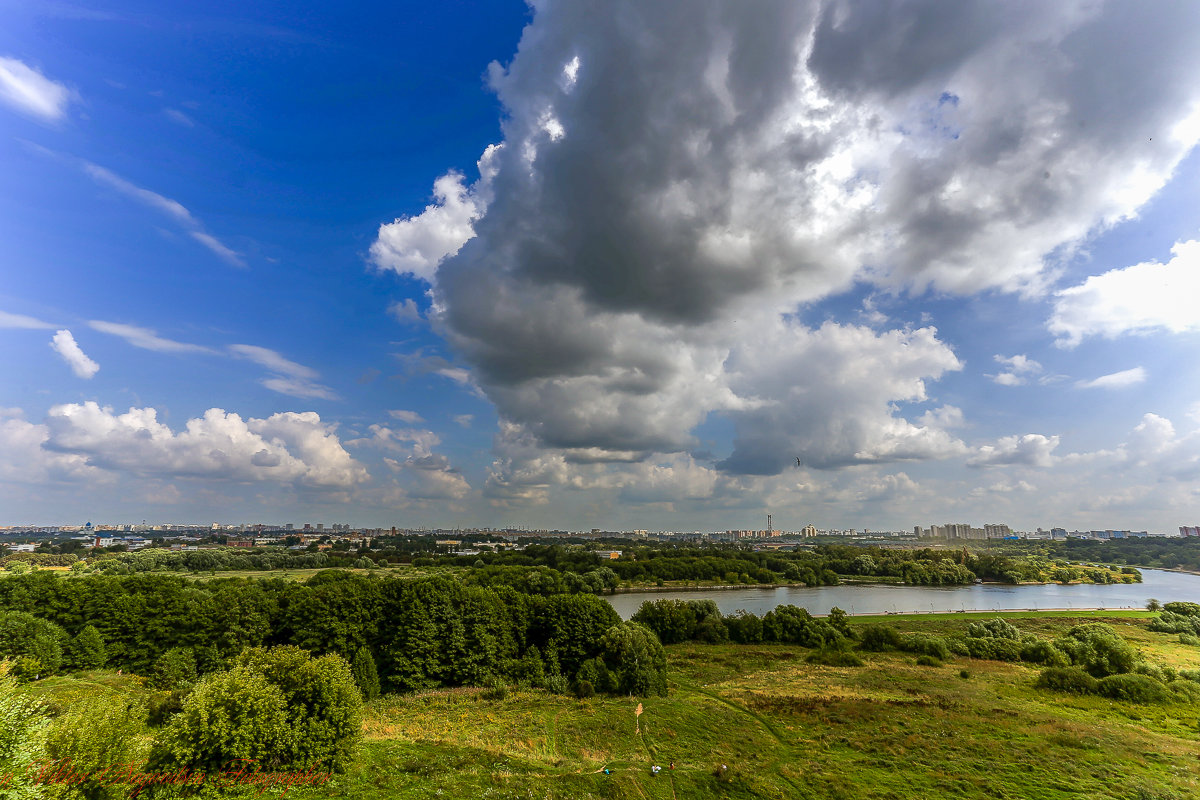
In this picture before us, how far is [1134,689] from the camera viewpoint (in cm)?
4356

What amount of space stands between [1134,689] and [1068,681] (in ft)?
14.4

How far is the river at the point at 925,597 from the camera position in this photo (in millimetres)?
111062

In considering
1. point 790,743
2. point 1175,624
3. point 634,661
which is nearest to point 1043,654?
point 1175,624

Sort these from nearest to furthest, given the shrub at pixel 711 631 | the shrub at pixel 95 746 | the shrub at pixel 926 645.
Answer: the shrub at pixel 95 746 < the shrub at pixel 926 645 < the shrub at pixel 711 631

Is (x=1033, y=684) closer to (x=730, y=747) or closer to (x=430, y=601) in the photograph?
(x=730, y=747)

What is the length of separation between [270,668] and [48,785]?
10.2 m

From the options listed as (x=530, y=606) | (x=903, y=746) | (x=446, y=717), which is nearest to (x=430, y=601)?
(x=530, y=606)

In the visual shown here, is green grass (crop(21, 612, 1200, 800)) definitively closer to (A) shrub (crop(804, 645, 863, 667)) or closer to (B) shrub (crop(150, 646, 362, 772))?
(B) shrub (crop(150, 646, 362, 772))

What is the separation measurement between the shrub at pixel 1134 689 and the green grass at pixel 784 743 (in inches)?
62.8

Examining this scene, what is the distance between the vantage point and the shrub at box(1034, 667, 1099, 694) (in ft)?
152

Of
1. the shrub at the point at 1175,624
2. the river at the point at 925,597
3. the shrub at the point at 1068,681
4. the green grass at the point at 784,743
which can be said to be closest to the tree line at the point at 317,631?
the green grass at the point at 784,743

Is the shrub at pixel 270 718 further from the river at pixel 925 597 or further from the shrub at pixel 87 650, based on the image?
the river at pixel 925 597

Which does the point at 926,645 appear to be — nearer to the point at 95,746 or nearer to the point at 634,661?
the point at 634,661

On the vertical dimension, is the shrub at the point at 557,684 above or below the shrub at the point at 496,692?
below
